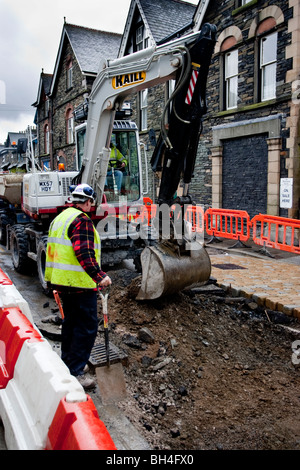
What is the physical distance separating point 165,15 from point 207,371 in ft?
61.8

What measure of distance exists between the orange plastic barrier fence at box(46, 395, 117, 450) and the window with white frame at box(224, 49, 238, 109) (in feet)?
41.5

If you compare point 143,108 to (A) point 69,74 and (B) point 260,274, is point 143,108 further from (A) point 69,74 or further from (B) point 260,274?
(B) point 260,274

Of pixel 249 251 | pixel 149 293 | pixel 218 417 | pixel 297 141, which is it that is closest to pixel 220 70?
pixel 297 141

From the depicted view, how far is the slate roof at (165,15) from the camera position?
18.1m

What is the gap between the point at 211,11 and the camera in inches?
545

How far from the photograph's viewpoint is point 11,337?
338 centimetres

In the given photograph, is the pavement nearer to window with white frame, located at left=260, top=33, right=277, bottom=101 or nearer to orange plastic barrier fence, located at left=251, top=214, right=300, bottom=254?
orange plastic barrier fence, located at left=251, top=214, right=300, bottom=254

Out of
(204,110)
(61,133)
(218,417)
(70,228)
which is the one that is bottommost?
(218,417)

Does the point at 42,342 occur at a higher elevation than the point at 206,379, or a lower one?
higher

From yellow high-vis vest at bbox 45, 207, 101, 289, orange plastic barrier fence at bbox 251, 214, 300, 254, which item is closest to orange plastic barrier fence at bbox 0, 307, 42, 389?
yellow high-vis vest at bbox 45, 207, 101, 289

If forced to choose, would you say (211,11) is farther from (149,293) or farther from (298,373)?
(298,373)

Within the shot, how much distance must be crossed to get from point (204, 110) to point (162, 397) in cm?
344

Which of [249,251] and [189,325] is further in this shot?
[249,251]

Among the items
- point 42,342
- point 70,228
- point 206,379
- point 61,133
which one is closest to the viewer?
point 42,342
